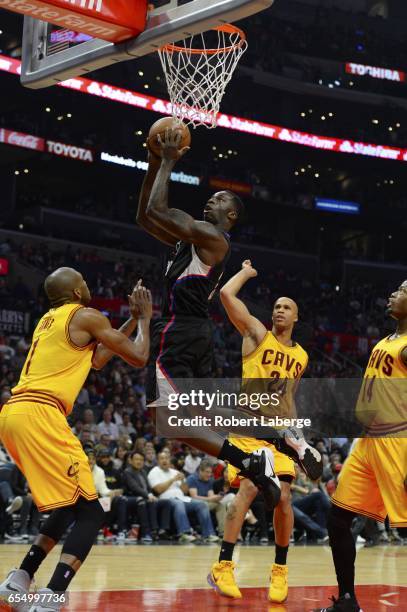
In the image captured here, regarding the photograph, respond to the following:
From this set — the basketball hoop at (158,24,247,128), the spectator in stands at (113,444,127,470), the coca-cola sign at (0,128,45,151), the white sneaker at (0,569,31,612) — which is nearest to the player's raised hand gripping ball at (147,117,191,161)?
the basketball hoop at (158,24,247,128)

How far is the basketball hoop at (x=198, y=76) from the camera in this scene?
6.84 m

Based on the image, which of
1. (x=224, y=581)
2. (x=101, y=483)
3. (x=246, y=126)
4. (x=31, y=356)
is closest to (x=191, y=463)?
(x=101, y=483)

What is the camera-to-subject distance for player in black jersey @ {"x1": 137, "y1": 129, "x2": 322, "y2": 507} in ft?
17.5

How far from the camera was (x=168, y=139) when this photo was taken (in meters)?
5.32

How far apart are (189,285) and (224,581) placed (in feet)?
7.30

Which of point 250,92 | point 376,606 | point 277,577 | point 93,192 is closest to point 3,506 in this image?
point 277,577

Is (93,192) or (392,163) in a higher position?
(392,163)

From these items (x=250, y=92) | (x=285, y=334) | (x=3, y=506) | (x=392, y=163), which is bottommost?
(x=3, y=506)

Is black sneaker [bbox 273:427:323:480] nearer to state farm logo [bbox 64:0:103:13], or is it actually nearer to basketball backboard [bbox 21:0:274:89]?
basketball backboard [bbox 21:0:274:89]

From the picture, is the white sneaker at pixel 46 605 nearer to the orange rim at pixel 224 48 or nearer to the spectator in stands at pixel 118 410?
the orange rim at pixel 224 48

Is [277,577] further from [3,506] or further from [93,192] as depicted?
[93,192]

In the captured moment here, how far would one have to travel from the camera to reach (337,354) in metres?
26.8

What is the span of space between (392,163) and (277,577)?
3042cm

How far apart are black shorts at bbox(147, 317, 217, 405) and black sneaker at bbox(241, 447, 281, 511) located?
26.0 inches
